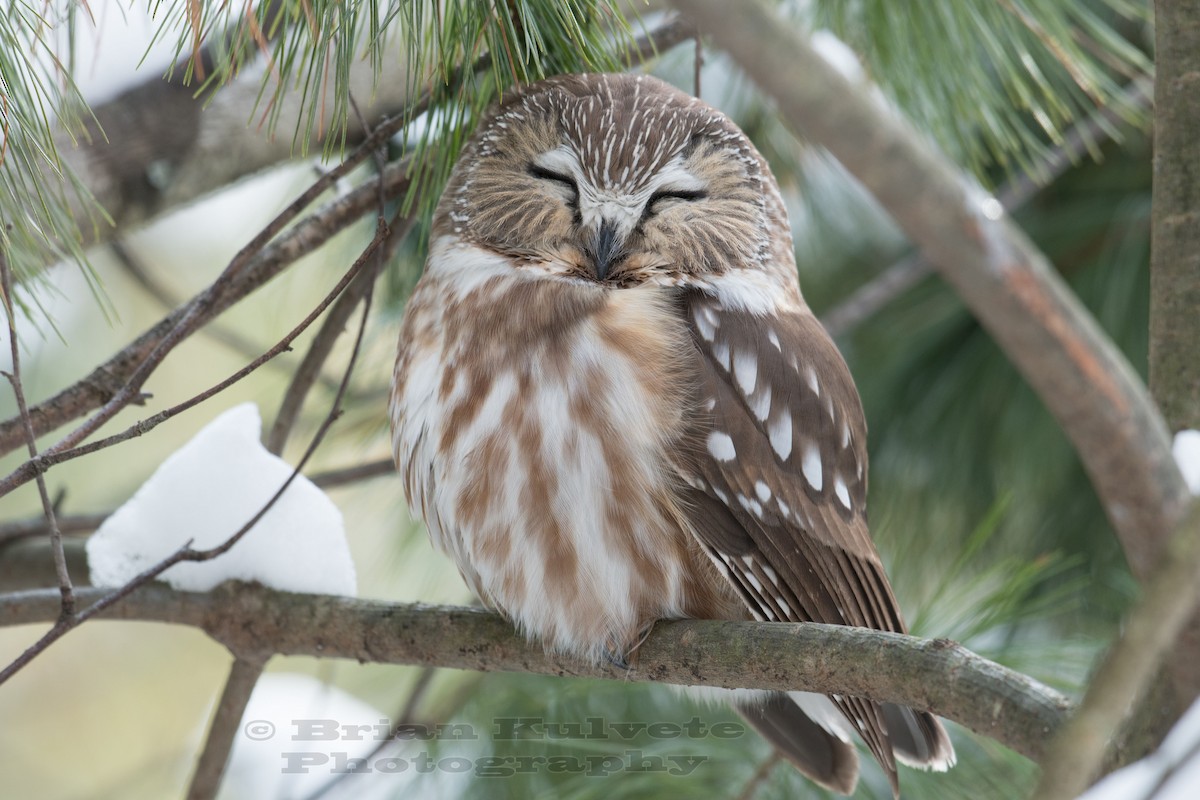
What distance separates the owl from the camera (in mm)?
1790

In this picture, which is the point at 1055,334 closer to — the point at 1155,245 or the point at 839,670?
the point at 1155,245

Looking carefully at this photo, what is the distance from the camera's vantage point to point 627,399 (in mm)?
1784

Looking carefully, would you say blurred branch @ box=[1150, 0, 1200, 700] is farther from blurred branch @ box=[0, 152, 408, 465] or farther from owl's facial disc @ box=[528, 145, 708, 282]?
blurred branch @ box=[0, 152, 408, 465]

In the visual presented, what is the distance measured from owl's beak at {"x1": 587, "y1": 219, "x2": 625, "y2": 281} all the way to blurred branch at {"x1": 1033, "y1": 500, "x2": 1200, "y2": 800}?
46.4 inches

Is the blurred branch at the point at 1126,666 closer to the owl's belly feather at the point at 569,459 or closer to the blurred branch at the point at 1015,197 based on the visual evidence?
the owl's belly feather at the point at 569,459

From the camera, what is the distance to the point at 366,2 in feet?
5.32

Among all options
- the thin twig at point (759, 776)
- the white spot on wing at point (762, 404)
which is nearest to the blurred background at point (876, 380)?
the thin twig at point (759, 776)

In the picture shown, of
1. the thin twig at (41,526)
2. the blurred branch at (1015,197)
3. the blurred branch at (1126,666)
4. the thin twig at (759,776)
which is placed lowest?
the thin twig at (759,776)

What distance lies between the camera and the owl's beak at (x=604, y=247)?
1881 mm

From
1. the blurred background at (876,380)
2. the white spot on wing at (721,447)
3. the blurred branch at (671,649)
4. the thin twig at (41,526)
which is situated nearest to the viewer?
the blurred branch at (671,649)

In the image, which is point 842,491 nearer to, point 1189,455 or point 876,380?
point 1189,455

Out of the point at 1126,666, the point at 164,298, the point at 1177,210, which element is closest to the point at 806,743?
the point at 1177,210

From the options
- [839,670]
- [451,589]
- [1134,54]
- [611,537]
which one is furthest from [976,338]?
[839,670]

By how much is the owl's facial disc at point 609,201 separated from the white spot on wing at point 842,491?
20.3 inches
